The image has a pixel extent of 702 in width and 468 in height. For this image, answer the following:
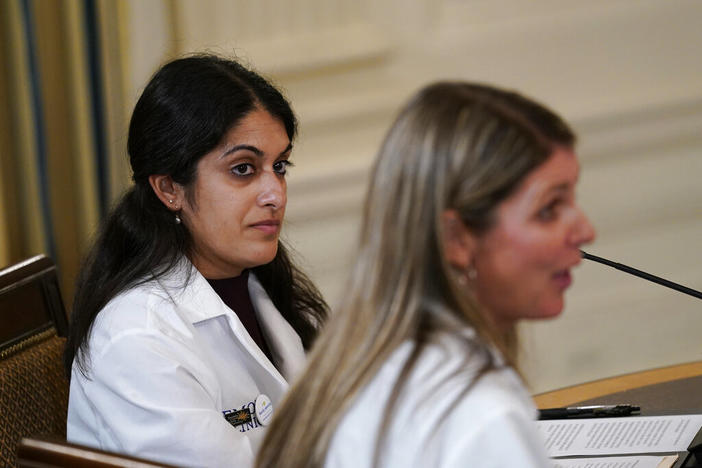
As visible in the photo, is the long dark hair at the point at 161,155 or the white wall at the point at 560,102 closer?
the long dark hair at the point at 161,155

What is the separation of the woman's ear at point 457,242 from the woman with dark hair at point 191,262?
25.7 inches

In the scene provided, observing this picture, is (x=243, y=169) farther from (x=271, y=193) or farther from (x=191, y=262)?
(x=191, y=262)

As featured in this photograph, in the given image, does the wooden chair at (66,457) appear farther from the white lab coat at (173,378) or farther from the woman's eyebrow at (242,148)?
the woman's eyebrow at (242,148)

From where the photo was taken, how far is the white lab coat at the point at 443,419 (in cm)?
90

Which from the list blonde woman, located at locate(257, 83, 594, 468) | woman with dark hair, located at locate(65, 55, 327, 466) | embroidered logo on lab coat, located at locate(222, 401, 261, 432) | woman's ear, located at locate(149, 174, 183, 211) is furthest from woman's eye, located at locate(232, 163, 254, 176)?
blonde woman, located at locate(257, 83, 594, 468)

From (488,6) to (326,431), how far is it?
259 cm

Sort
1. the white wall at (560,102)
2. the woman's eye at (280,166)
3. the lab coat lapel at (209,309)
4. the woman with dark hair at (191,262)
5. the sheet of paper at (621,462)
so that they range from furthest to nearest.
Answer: the white wall at (560,102)
the woman's eye at (280,166)
the lab coat lapel at (209,309)
the woman with dark hair at (191,262)
the sheet of paper at (621,462)

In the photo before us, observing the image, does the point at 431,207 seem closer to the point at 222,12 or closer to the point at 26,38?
the point at 26,38

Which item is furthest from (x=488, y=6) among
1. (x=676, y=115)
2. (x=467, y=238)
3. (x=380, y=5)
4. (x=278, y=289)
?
(x=467, y=238)

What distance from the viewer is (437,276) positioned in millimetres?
955

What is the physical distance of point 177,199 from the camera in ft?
5.81

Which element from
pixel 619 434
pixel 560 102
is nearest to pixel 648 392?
pixel 619 434

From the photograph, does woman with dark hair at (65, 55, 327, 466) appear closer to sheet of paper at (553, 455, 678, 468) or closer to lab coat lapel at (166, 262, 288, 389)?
lab coat lapel at (166, 262, 288, 389)

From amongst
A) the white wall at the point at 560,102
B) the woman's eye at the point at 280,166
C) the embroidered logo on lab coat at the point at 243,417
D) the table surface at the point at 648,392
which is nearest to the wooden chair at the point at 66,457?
the embroidered logo on lab coat at the point at 243,417
